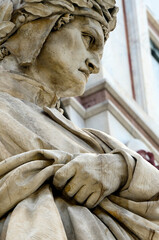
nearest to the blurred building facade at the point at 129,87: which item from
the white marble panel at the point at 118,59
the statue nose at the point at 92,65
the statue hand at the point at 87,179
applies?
the white marble panel at the point at 118,59

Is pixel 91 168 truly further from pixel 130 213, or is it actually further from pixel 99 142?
pixel 99 142

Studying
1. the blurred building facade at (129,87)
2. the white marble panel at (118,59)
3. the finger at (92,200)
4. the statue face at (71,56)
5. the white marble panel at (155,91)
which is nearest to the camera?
the finger at (92,200)

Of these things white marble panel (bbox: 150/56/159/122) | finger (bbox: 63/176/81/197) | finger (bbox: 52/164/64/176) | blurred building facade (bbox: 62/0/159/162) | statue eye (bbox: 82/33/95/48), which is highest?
statue eye (bbox: 82/33/95/48)

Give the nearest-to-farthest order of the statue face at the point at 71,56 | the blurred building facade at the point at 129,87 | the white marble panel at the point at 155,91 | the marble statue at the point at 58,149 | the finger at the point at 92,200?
the marble statue at the point at 58,149 → the finger at the point at 92,200 → the statue face at the point at 71,56 → the blurred building facade at the point at 129,87 → the white marble panel at the point at 155,91

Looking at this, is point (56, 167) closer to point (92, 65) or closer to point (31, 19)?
point (92, 65)

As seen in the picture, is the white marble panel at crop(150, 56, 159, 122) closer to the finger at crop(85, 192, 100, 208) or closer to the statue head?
the statue head

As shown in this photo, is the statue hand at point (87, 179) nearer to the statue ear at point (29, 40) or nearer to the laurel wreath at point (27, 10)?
the statue ear at point (29, 40)

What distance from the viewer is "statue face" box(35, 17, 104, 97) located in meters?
3.81

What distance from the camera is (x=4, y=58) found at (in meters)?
3.87

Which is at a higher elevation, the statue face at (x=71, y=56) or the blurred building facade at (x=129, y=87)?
the statue face at (x=71, y=56)

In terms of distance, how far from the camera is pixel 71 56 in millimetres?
3807

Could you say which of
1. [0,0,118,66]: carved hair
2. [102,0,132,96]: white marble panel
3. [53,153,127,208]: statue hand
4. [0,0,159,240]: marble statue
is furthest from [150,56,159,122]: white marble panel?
[53,153,127,208]: statue hand

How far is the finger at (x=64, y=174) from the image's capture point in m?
3.01

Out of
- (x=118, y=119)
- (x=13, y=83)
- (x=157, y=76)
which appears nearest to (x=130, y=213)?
(x=13, y=83)
